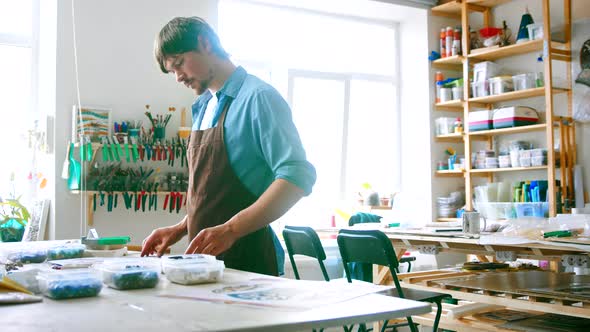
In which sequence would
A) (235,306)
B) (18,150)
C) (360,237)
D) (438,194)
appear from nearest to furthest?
(235,306), (360,237), (18,150), (438,194)

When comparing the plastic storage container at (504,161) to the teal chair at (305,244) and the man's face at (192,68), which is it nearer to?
the teal chair at (305,244)

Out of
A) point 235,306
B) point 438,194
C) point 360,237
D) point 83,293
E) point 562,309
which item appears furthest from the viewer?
point 438,194

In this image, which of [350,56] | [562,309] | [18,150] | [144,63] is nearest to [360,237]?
[562,309]

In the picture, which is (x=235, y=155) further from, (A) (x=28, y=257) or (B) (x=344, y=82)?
(B) (x=344, y=82)

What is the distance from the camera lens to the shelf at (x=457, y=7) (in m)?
5.78

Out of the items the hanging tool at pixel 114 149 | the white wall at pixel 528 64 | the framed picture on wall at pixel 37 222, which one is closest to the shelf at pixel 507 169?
the white wall at pixel 528 64

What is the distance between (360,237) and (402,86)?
12.2ft

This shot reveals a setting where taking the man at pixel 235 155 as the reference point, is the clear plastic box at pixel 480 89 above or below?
above

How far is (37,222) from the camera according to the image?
4055 millimetres

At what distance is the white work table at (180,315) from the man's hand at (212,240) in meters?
0.44

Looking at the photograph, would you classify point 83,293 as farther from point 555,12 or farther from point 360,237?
point 555,12

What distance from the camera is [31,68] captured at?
4.70m

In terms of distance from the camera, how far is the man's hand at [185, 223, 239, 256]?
58.7 inches

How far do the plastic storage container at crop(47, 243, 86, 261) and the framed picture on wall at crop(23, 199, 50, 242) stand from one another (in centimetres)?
250
